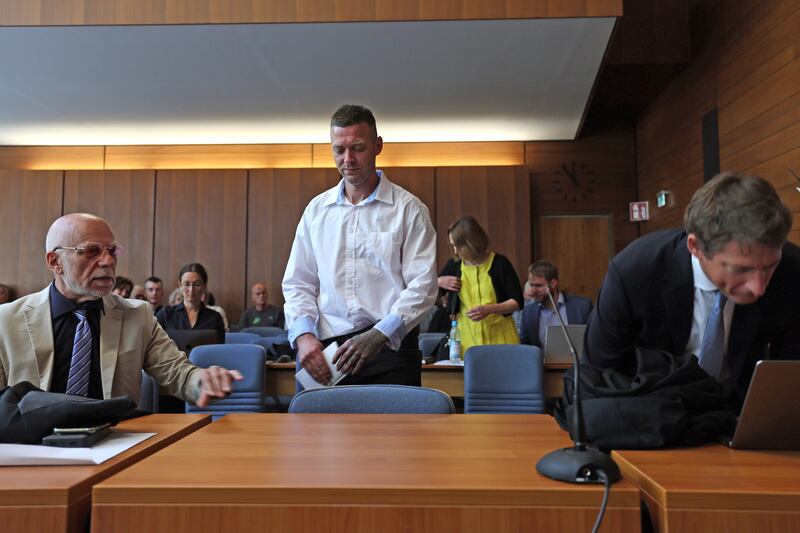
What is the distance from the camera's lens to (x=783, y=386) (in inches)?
46.3

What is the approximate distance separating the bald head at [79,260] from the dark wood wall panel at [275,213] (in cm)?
632

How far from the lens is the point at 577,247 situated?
8.78m

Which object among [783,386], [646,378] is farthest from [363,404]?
[783,386]

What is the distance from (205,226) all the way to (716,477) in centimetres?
820

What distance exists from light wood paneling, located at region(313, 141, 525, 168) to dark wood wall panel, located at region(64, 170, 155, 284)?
247 centimetres

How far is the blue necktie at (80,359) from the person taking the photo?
2020mm

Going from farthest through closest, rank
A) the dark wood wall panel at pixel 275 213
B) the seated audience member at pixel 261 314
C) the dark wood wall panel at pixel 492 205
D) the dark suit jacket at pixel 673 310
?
the dark wood wall panel at pixel 275 213 < the dark wood wall panel at pixel 492 205 < the seated audience member at pixel 261 314 < the dark suit jacket at pixel 673 310

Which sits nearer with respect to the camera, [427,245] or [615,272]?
[615,272]

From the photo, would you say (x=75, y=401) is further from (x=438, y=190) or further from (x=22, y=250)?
(x=22, y=250)

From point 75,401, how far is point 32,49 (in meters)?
5.50

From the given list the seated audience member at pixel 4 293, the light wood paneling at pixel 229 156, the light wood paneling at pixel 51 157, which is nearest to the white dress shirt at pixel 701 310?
the light wood paneling at pixel 229 156

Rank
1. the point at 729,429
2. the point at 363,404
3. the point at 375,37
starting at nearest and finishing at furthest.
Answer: the point at 729,429, the point at 363,404, the point at 375,37

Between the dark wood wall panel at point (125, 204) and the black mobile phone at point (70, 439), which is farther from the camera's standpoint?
the dark wood wall panel at point (125, 204)

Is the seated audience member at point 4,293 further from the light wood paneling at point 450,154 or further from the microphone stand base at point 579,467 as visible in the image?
the microphone stand base at point 579,467
